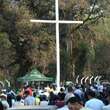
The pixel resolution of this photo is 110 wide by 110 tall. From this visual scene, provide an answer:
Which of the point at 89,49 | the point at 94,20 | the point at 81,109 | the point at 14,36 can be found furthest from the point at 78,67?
the point at 81,109

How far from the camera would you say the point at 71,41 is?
196 feet

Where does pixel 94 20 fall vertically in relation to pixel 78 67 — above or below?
above

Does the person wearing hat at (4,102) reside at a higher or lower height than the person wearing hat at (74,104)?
lower

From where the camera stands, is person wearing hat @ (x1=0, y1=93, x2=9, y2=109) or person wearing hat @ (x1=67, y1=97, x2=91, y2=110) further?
person wearing hat @ (x1=0, y1=93, x2=9, y2=109)

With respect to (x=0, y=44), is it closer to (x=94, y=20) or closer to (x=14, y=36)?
(x=14, y=36)

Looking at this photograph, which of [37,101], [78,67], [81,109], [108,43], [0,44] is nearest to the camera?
[81,109]

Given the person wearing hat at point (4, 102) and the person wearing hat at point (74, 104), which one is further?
the person wearing hat at point (4, 102)

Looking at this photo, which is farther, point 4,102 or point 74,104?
point 4,102

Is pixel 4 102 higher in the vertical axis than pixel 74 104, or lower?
lower

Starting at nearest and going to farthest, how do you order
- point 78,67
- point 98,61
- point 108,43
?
1. point 78,67
2. point 108,43
3. point 98,61

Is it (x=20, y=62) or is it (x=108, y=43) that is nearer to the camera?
(x=20, y=62)

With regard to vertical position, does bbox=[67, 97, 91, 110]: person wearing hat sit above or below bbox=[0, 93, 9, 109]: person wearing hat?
above

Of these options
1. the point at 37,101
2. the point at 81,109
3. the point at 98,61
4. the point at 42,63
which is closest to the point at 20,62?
the point at 42,63

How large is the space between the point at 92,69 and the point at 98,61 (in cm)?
404
